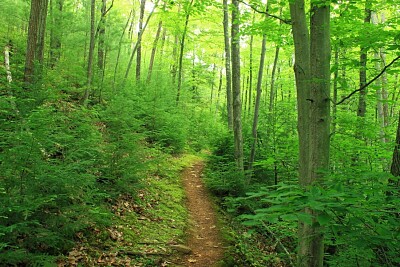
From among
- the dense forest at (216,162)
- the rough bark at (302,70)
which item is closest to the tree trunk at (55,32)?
the dense forest at (216,162)

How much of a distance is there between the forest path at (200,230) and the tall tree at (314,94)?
2.56m

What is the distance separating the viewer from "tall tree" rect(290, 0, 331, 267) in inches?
137

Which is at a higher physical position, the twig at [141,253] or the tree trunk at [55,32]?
the tree trunk at [55,32]

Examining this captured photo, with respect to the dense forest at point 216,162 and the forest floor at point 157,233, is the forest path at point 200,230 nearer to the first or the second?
the forest floor at point 157,233

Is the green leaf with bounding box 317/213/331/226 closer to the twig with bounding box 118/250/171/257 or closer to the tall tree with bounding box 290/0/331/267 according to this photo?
the tall tree with bounding box 290/0/331/267

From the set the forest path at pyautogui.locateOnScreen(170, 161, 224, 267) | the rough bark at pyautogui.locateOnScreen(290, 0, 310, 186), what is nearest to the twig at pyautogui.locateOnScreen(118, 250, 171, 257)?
the forest path at pyautogui.locateOnScreen(170, 161, 224, 267)

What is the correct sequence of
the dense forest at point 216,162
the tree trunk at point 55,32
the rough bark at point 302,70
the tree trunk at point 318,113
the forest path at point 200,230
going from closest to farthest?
the dense forest at point 216,162, the tree trunk at point 318,113, the rough bark at point 302,70, the forest path at point 200,230, the tree trunk at point 55,32

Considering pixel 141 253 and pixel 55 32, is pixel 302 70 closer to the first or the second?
pixel 141 253

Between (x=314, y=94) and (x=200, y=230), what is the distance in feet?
15.8

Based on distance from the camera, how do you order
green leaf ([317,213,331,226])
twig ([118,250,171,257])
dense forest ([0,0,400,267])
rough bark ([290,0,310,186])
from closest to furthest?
green leaf ([317,213,331,226]) < dense forest ([0,0,400,267]) < rough bark ([290,0,310,186]) < twig ([118,250,171,257])

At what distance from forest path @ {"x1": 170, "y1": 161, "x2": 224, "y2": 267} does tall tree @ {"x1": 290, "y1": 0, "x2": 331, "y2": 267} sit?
256 cm

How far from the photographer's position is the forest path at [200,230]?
5587 millimetres

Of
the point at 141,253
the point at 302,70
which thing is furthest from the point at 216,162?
the point at 302,70

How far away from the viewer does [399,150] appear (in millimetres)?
4137
